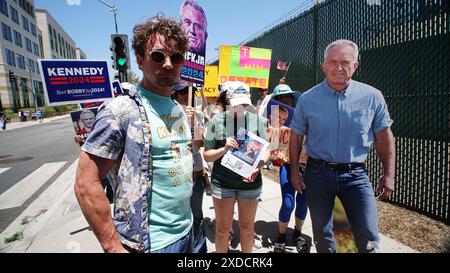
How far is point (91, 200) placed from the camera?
126 cm

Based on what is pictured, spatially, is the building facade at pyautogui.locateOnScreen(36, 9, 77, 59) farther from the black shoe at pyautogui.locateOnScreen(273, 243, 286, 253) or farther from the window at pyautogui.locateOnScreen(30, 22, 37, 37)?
the black shoe at pyautogui.locateOnScreen(273, 243, 286, 253)

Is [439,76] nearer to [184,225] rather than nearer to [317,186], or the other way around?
[317,186]

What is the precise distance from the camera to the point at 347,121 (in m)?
2.23

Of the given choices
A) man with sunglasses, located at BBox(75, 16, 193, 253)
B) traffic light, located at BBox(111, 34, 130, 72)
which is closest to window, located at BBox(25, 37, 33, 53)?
traffic light, located at BBox(111, 34, 130, 72)

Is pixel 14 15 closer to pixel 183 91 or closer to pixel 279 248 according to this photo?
pixel 183 91

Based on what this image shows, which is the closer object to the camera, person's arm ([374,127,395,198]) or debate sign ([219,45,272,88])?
person's arm ([374,127,395,198])

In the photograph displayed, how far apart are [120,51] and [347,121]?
6.55 m

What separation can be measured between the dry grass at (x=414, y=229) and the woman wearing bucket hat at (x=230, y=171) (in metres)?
2.26

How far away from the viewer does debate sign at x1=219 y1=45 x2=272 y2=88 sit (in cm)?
607

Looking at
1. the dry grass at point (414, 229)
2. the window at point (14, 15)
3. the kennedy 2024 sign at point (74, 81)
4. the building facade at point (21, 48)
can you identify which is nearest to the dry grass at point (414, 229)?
the dry grass at point (414, 229)

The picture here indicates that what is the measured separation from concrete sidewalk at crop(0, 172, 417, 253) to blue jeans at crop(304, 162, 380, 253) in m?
1.18

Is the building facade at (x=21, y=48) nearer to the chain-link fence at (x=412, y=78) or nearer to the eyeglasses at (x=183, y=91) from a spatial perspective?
the eyeglasses at (x=183, y=91)
